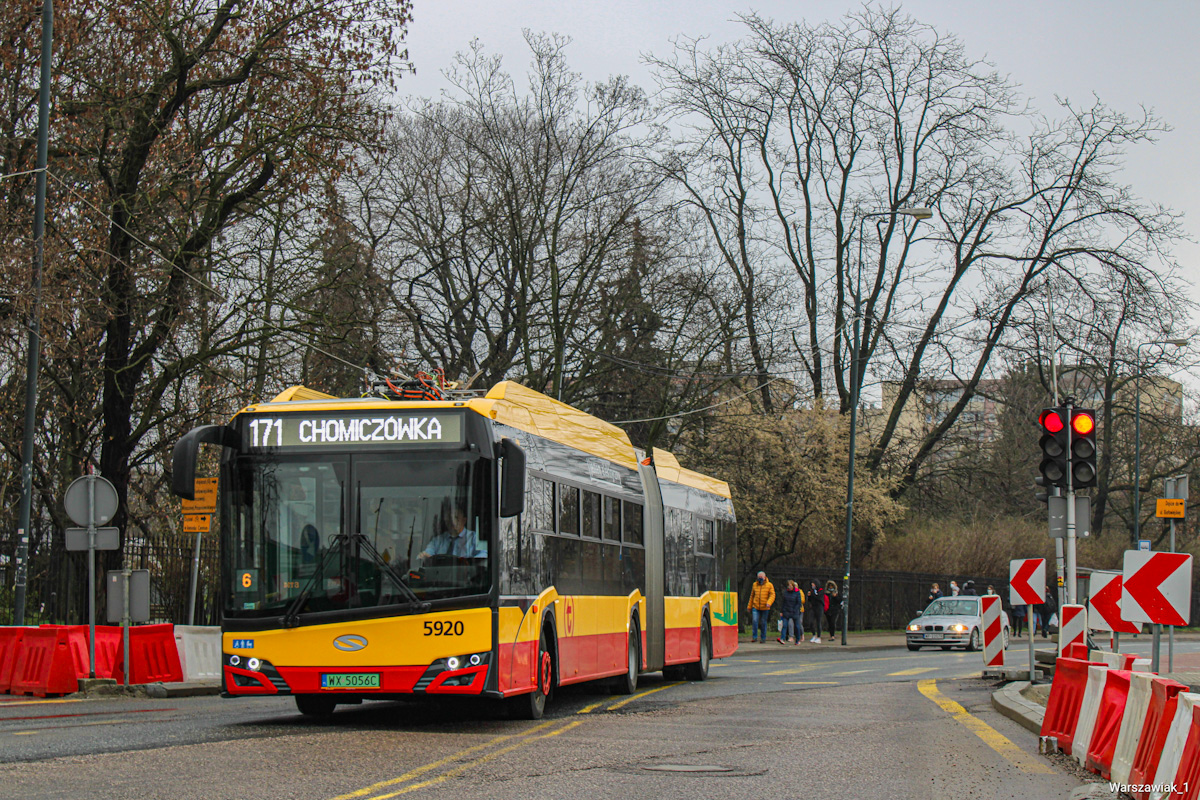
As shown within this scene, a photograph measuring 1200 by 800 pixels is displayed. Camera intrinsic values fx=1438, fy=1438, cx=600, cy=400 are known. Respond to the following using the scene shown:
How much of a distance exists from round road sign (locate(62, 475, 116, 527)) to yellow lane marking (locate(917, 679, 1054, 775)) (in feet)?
32.6

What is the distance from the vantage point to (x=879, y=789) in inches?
350

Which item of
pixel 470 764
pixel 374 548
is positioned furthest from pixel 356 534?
pixel 470 764

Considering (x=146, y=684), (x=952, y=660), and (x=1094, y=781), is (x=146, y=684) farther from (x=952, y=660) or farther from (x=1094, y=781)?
(x=952, y=660)

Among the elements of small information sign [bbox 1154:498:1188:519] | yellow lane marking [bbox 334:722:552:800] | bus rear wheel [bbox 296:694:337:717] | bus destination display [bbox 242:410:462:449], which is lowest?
bus rear wheel [bbox 296:694:337:717]

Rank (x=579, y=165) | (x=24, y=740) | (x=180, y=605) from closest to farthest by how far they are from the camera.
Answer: (x=24, y=740) < (x=180, y=605) < (x=579, y=165)

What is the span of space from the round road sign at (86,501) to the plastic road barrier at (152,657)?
5.73 ft

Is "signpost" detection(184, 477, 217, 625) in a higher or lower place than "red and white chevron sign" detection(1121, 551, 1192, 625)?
higher

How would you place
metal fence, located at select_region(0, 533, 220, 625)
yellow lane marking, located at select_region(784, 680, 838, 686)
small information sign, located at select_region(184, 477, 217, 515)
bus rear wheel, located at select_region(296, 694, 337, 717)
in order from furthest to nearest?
metal fence, located at select_region(0, 533, 220, 625) < yellow lane marking, located at select_region(784, 680, 838, 686) < small information sign, located at select_region(184, 477, 217, 515) < bus rear wheel, located at select_region(296, 694, 337, 717)

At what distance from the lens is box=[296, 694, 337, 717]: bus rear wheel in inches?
531

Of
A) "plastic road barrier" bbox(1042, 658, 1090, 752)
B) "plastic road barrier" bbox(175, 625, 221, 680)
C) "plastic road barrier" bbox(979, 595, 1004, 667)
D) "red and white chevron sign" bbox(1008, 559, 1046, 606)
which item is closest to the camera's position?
"plastic road barrier" bbox(1042, 658, 1090, 752)

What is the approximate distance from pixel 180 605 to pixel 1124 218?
104ft

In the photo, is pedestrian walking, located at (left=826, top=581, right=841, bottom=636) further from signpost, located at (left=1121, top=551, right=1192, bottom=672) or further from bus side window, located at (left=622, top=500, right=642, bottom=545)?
signpost, located at (left=1121, top=551, right=1192, bottom=672)

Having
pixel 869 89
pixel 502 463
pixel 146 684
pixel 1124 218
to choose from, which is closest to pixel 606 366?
pixel 869 89

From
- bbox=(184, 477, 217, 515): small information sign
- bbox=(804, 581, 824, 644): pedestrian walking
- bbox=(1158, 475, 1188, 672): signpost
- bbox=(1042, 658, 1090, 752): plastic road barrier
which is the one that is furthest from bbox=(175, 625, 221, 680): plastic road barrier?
bbox=(804, 581, 824, 644): pedestrian walking
